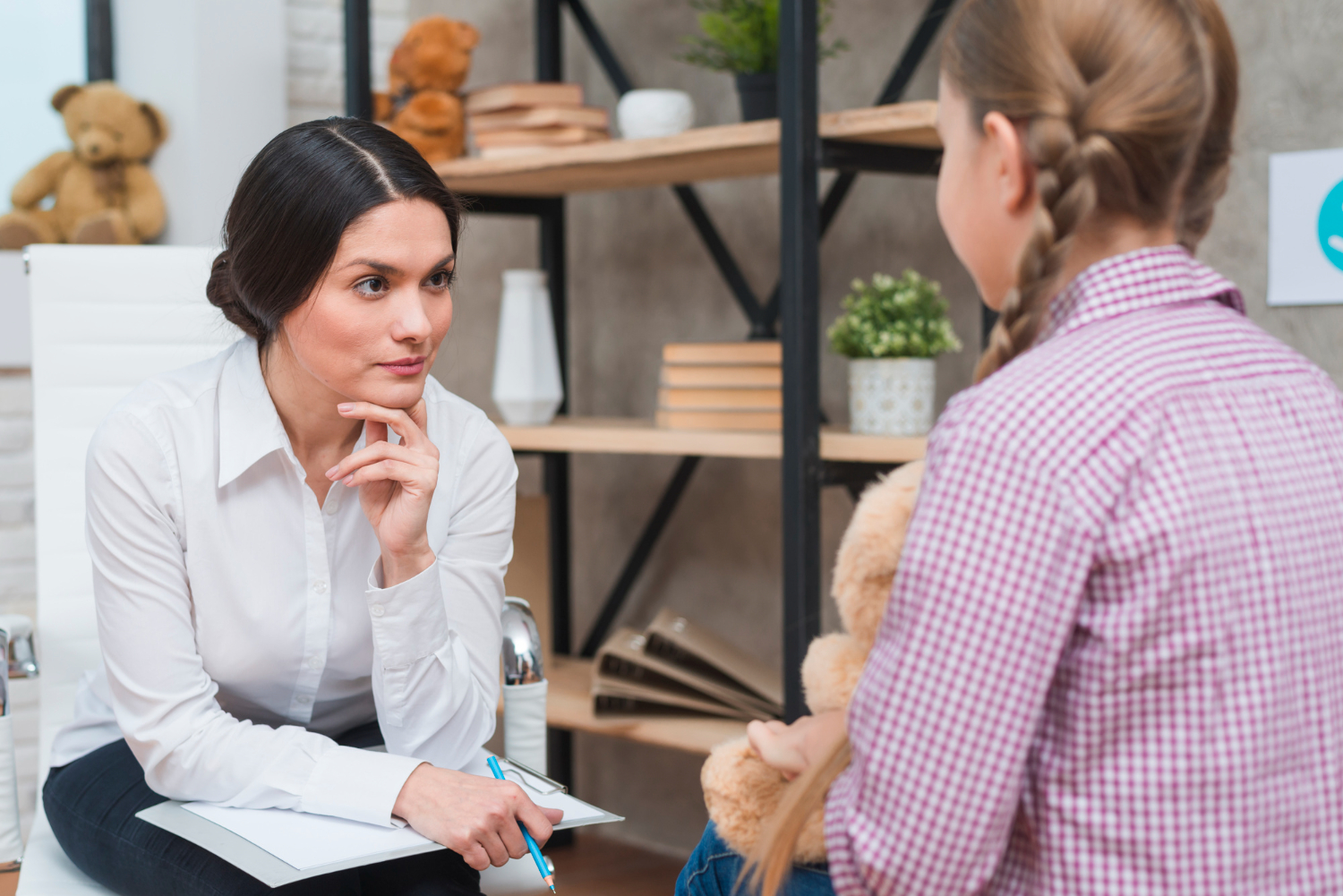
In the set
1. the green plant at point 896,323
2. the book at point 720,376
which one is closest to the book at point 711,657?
the book at point 720,376

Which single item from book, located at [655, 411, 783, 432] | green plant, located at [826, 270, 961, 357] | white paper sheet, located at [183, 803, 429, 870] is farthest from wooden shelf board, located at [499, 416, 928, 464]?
white paper sheet, located at [183, 803, 429, 870]

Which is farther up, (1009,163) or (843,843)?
(1009,163)

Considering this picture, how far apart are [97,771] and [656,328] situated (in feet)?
4.58

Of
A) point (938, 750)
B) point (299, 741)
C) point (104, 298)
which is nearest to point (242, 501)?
point (299, 741)

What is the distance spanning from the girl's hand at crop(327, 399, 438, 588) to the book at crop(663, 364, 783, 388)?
71 cm

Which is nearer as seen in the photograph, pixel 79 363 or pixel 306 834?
pixel 306 834

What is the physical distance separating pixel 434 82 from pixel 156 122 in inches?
24.3

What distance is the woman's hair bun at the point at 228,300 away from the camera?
4.15 ft

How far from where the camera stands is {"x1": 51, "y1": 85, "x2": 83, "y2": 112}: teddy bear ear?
92.8 inches

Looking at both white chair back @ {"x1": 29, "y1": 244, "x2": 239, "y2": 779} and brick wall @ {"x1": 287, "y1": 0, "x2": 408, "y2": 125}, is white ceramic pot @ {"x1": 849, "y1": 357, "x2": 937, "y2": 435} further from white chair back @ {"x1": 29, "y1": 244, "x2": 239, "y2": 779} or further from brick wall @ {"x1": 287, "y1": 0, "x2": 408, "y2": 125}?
brick wall @ {"x1": 287, "y1": 0, "x2": 408, "y2": 125}

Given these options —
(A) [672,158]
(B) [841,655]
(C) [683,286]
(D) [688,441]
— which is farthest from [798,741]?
(C) [683,286]

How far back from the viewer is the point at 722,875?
88cm

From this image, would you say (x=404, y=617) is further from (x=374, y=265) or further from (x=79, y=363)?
(x=79, y=363)

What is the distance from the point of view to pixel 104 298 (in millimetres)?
1599
